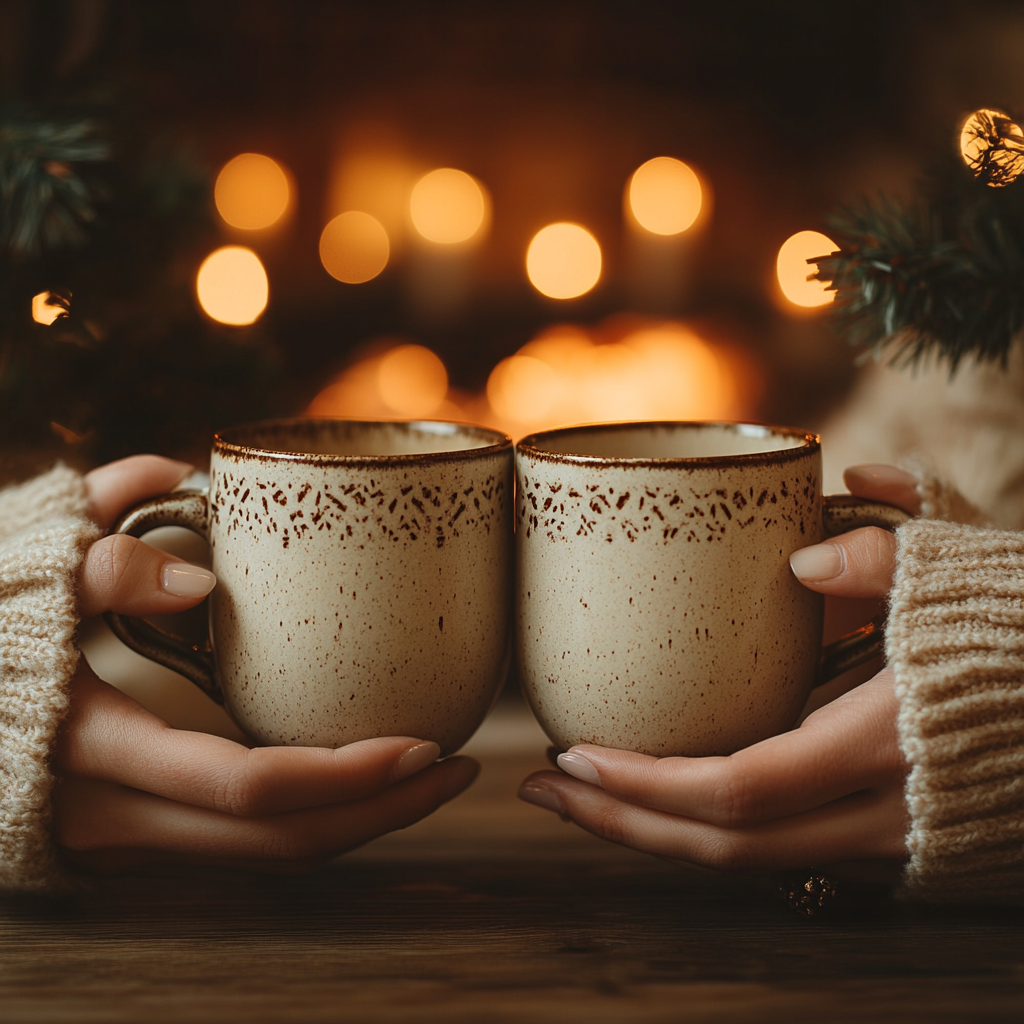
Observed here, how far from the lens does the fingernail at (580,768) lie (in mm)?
495

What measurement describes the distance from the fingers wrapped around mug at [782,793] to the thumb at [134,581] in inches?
8.9

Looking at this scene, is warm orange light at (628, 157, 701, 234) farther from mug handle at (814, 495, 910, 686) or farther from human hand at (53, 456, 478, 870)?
human hand at (53, 456, 478, 870)

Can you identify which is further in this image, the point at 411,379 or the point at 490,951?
the point at 411,379

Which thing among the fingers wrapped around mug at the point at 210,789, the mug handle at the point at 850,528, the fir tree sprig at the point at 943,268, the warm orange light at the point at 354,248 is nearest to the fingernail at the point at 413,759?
the fingers wrapped around mug at the point at 210,789

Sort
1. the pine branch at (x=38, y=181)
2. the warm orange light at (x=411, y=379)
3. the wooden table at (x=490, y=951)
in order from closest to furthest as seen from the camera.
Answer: the wooden table at (x=490, y=951) → the pine branch at (x=38, y=181) → the warm orange light at (x=411, y=379)

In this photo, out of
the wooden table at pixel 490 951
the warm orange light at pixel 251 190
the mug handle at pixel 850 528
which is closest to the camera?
the wooden table at pixel 490 951

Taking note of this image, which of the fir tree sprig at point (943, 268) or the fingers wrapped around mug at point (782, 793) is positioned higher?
the fir tree sprig at point (943, 268)

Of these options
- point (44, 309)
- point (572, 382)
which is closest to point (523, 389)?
point (572, 382)

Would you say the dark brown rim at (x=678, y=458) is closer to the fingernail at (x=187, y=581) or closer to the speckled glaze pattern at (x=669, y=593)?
the speckled glaze pattern at (x=669, y=593)

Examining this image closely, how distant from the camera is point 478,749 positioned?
826mm

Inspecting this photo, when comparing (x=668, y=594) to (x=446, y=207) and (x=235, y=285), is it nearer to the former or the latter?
(x=235, y=285)

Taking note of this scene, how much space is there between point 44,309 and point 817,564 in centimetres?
62

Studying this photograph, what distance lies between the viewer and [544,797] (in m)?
0.54

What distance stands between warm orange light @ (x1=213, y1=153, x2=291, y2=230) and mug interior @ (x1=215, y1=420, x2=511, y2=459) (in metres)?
1.69
